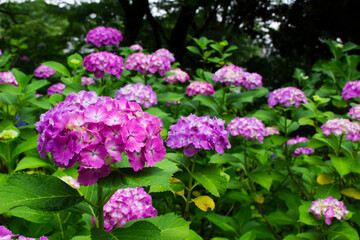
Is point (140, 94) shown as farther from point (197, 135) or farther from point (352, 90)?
point (352, 90)

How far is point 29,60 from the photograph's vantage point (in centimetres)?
756

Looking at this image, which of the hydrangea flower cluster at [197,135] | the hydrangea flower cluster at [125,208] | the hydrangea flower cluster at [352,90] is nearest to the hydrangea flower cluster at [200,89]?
the hydrangea flower cluster at [352,90]

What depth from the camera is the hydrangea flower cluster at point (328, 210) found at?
2.09 meters

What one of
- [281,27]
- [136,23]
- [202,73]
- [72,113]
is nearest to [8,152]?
[72,113]

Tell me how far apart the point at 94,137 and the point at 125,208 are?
2.26 ft

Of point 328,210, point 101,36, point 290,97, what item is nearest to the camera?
point 328,210

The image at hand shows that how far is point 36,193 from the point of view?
4.00 ft

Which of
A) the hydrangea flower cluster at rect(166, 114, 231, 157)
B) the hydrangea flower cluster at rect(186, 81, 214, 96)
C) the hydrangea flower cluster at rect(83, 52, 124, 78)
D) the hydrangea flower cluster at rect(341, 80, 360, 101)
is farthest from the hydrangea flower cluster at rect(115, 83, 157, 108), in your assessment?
the hydrangea flower cluster at rect(341, 80, 360, 101)

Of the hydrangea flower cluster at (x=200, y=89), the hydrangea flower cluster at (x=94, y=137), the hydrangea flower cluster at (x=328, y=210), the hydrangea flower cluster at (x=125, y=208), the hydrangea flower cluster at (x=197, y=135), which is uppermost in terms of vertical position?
the hydrangea flower cluster at (x=94, y=137)

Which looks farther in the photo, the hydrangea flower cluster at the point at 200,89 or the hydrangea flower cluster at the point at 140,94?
the hydrangea flower cluster at the point at 200,89

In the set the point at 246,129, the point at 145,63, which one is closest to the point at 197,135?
the point at 246,129

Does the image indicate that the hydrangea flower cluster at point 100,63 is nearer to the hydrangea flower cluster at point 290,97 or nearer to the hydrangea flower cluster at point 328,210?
the hydrangea flower cluster at point 290,97

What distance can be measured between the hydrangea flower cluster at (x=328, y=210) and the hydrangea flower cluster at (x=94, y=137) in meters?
1.32

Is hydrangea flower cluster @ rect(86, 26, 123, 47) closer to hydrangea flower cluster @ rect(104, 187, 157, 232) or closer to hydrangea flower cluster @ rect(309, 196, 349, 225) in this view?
hydrangea flower cluster @ rect(104, 187, 157, 232)
